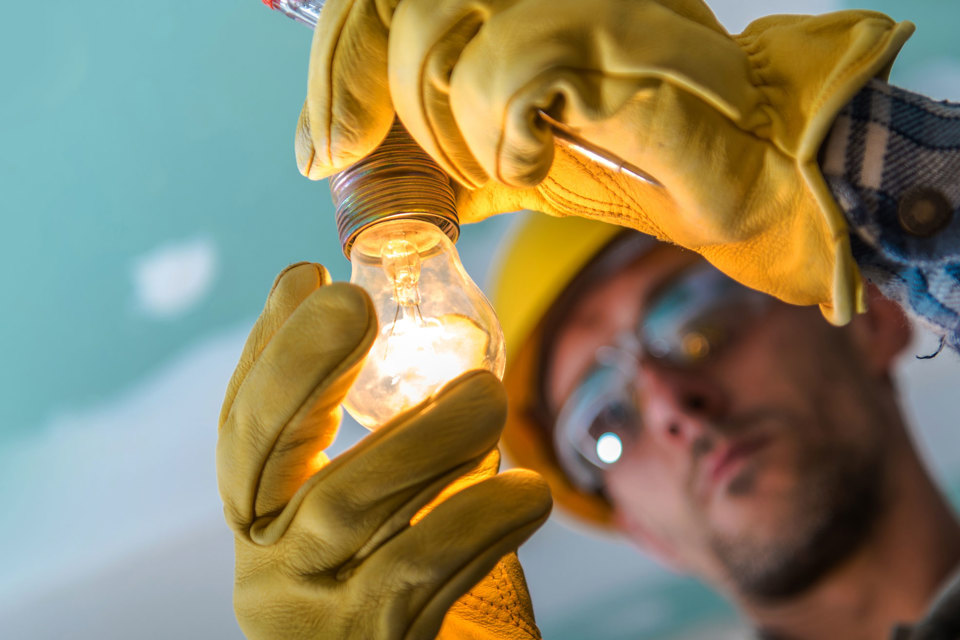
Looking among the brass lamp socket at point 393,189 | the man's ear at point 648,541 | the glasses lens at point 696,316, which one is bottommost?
the man's ear at point 648,541

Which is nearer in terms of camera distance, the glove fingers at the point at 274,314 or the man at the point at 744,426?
the glove fingers at the point at 274,314

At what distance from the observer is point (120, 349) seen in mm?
1445

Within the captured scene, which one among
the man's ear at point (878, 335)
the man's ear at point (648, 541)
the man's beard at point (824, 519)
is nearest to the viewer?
the man's beard at point (824, 519)

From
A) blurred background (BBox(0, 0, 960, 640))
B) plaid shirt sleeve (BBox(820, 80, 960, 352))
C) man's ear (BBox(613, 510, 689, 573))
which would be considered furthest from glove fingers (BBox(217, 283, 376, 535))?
man's ear (BBox(613, 510, 689, 573))

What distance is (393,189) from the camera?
21.6 inches

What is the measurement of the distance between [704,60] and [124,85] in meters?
1.05

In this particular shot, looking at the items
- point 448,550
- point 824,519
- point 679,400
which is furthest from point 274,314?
point 824,519

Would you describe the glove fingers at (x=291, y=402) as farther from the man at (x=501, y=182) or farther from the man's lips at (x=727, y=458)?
the man's lips at (x=727, y=458)

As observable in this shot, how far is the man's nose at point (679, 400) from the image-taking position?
1499mm

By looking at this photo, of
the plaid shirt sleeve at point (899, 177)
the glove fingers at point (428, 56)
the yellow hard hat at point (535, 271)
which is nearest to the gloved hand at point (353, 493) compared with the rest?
the glove fingers at point (428, 56)

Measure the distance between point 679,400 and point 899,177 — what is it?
3.37 feet

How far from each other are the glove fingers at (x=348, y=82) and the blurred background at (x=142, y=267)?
81 centimetres

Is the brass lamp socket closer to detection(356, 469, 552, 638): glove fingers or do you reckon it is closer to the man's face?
detection(356, 469, 552, 638): glove fingers

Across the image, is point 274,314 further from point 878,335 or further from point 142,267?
point 878,335
